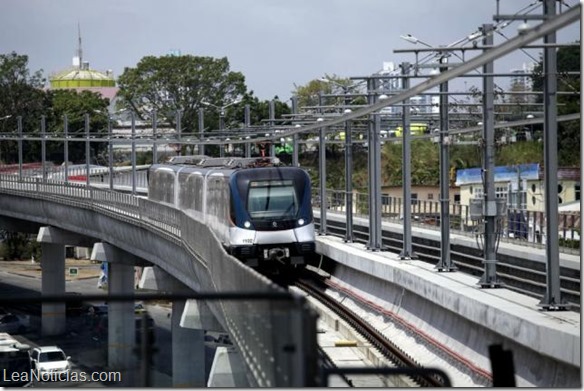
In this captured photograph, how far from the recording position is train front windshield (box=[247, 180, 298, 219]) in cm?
3550

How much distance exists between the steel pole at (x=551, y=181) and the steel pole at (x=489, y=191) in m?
3.10

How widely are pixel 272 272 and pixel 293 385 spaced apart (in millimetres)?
28973

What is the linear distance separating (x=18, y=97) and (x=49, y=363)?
3997 inches

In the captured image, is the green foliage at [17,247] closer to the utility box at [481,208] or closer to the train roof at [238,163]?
the train roof at [238,163]

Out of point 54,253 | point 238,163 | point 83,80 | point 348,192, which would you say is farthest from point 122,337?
point 83,80

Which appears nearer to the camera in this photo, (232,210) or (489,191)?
(489,191)

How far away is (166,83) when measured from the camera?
367 feet

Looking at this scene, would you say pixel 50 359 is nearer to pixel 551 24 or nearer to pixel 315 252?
pixel 551 24

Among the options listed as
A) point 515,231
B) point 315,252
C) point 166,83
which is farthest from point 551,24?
point 166,83

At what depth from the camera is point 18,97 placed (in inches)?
4616

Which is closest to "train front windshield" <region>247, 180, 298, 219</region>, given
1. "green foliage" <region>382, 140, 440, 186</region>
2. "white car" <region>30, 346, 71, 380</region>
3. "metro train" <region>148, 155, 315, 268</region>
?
"metro train" <region>148, 155, 315, 268</region>

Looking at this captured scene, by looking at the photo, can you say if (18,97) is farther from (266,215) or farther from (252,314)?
(252,314)

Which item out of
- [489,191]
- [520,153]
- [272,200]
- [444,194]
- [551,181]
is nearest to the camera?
[551,181]

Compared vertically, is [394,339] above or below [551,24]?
below
